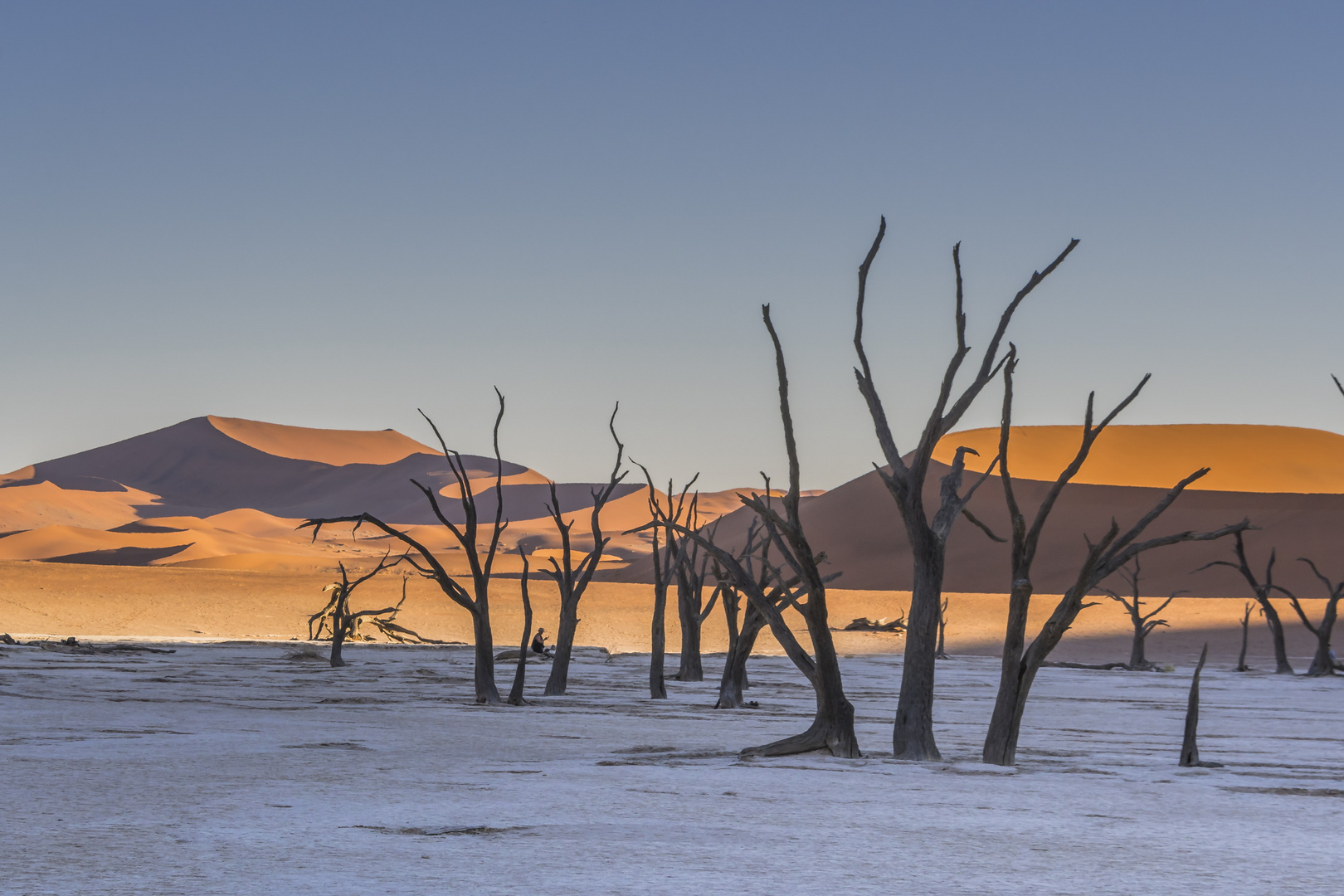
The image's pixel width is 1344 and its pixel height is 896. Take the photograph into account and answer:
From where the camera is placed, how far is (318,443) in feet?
625

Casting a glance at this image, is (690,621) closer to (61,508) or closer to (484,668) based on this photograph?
(484,668)

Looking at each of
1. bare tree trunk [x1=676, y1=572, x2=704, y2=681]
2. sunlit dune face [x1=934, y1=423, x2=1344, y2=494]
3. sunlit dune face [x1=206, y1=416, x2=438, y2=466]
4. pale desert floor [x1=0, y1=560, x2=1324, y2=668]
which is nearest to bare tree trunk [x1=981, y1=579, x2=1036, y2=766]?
bare tree trunk [x1=676, y1=572, x2=704, y2=681]

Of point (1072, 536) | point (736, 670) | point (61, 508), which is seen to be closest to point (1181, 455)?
point (1072, 536)

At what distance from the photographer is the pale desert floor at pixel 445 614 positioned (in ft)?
119

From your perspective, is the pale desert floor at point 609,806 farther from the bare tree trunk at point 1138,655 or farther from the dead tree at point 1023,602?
the bare tree trunk at point 1138,655

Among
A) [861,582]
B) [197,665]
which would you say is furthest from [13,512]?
[197,665]

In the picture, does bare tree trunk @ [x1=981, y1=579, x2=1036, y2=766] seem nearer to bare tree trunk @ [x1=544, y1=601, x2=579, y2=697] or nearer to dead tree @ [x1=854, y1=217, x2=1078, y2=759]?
dead tree @ [x1=854, y1=217, x2=1078, y2=759]

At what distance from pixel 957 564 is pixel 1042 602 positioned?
22039 millimetres

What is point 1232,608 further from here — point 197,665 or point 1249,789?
point 1249,789

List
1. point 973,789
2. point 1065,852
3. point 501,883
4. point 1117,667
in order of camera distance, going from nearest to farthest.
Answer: point 501,883
point 1065,852
point 973,789
point 1117,667

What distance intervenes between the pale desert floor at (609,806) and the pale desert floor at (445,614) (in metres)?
22.1

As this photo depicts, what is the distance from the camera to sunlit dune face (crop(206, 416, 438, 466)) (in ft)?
597

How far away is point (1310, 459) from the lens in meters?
102

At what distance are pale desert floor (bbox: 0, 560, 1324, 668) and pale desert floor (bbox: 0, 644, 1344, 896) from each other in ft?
72.5
